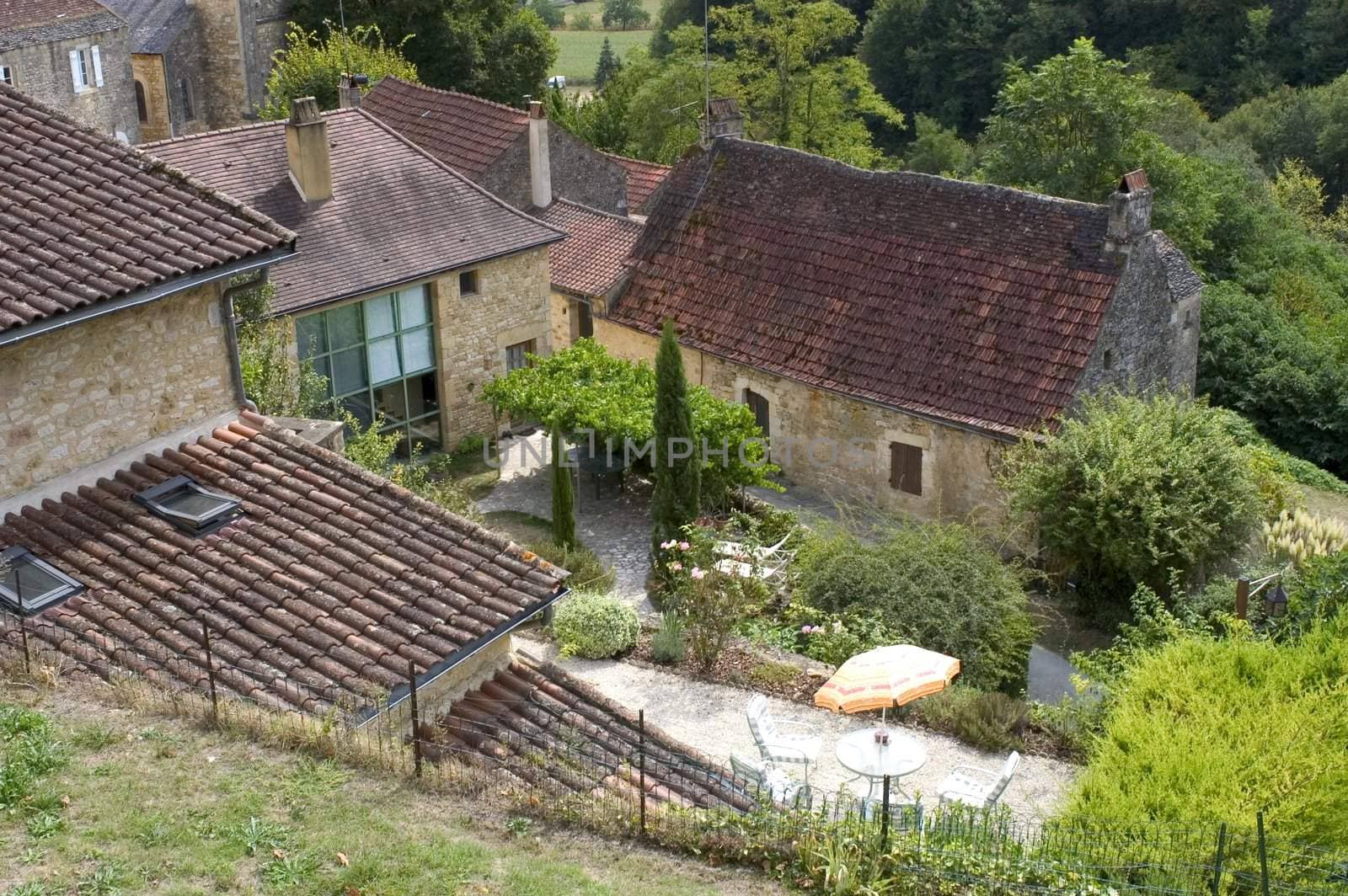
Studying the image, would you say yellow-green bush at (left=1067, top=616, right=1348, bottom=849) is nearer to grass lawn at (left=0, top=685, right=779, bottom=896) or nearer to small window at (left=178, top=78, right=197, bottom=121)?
grass lawn at (left=0, top=685, right=779, bottom=896)

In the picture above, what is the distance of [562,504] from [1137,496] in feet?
24.8

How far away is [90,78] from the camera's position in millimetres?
44094

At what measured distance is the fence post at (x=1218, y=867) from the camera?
340 inches

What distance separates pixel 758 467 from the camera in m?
20.8

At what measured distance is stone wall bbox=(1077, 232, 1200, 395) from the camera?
20859 mm

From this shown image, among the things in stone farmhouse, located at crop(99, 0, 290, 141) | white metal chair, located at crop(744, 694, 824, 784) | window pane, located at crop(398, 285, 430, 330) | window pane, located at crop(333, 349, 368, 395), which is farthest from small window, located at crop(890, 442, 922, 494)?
stone farmhouse, located at crop(99, 0, 290, 141)

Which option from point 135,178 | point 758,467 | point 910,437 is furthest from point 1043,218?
point 135,178

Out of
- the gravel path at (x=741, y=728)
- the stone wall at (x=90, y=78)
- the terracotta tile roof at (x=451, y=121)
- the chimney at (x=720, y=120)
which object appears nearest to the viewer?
the gravel path at (x=741, y=728)

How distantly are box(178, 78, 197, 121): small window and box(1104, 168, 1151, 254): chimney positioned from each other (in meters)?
34.8

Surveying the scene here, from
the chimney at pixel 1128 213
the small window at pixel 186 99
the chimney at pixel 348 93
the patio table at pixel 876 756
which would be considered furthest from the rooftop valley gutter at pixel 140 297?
the small window at pixel 186 99

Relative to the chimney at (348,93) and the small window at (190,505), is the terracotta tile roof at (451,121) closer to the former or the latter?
the chimney at (348,93)

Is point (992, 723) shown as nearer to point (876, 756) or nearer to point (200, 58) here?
point (876, 756)

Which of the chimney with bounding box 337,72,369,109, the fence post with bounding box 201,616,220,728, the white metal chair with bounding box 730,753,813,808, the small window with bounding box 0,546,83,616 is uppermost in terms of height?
the chimney with bounding box 337,72,369,109

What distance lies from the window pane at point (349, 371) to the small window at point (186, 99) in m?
28.0
